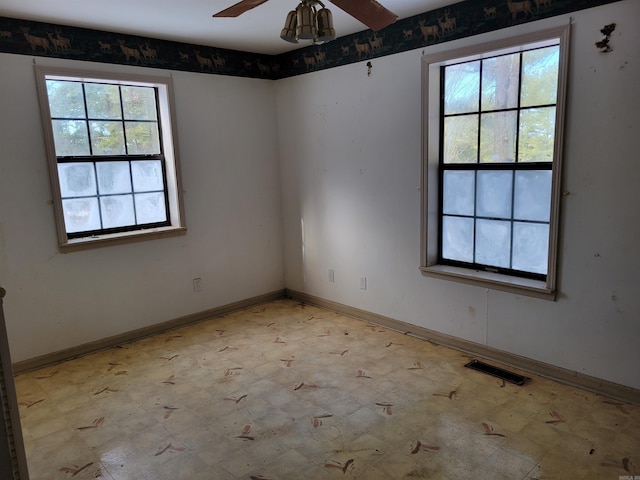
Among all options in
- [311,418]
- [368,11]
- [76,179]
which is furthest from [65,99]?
[311,418]

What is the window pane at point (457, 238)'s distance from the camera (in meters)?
3.65

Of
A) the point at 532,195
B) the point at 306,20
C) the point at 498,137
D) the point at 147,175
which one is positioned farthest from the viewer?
the point at 147,175

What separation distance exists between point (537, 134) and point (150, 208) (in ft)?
11.1

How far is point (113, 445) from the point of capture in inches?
101

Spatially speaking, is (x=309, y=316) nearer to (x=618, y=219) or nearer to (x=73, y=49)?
(x=618, y=219)

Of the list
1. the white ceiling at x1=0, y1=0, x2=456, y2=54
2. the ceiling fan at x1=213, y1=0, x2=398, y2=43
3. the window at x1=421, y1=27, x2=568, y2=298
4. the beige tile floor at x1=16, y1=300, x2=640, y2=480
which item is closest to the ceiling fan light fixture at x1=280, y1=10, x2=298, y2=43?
the ceiling fan at x1=213, y1=0, x2=398, y2=43

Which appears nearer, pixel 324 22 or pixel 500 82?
pixel 324 22

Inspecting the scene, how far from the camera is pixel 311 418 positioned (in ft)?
9.11

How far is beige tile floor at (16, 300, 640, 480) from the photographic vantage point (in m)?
2.33

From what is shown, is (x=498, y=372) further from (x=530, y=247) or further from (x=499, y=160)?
(x=499, y=160)

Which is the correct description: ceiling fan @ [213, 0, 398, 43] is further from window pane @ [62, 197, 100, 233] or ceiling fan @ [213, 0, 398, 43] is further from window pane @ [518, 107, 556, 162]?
window pane @ [62, 197, 100, 233]

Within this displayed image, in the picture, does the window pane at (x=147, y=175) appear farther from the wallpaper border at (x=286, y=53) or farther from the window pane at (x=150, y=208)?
the wallpaper border at (x=286, y=53)

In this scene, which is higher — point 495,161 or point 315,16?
point 315,16

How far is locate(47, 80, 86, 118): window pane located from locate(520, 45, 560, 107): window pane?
11.5 feet
